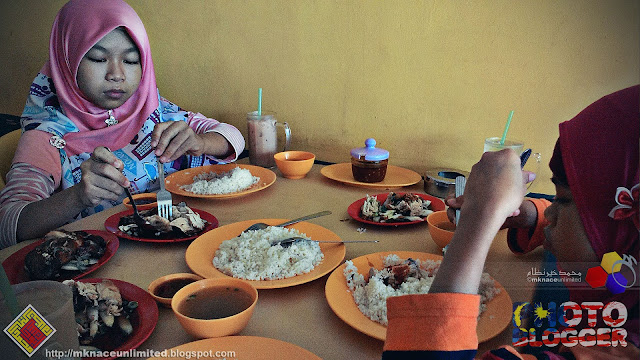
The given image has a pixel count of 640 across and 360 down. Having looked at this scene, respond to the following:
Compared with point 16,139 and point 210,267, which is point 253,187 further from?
point 16,139

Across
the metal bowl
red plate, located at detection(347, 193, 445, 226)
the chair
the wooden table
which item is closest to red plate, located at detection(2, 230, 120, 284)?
the wooden table

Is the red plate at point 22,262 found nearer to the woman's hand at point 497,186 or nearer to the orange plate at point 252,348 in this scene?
the orange plate at point 252,348

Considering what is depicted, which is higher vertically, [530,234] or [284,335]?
[530,234]

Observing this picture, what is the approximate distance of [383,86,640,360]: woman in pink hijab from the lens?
66cm

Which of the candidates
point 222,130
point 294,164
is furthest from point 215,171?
point 294,164

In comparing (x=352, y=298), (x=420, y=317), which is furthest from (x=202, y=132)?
(x=420, y=317)

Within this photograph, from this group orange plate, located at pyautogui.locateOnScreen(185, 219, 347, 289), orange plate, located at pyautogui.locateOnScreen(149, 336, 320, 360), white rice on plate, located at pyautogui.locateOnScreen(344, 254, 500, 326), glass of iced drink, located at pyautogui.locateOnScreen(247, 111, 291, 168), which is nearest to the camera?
orange plate, located at pyautogui.locateOnScreen(149, 336, 320, 360)

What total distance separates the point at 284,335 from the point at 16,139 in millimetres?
1669

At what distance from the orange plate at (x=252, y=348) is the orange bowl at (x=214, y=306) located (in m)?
0.02

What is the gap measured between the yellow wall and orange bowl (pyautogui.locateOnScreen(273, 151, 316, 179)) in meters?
0.26

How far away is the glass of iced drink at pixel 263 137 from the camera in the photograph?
78.4 inches

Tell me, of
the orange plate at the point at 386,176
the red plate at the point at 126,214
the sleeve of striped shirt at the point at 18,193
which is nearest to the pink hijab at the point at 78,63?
the sleeve of striped shirt at the point at 18,193

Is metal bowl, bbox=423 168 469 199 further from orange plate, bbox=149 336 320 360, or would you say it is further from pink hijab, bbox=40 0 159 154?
pink hijab, bbox=40 0 159 154

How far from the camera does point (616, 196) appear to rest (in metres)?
0.68
